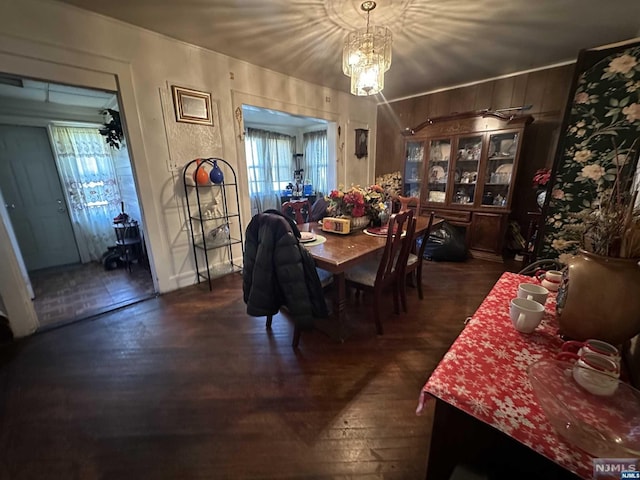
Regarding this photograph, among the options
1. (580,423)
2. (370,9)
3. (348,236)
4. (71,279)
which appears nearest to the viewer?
(580,423)

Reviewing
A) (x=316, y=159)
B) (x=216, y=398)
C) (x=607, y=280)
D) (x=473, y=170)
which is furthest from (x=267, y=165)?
(x=607, y=280)

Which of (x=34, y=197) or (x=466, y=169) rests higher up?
(x=466, y=169)

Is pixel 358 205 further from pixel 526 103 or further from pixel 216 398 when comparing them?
pixel 526 103

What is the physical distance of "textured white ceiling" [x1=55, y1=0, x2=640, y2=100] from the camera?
1951 mm

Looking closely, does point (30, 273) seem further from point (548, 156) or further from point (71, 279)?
point (548, 156)

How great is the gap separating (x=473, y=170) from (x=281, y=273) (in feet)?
11.3

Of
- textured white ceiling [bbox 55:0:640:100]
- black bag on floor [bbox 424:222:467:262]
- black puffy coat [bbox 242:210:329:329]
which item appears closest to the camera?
black puffy coat [bbox 242:210:329:329]

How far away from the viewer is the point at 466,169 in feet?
12.3

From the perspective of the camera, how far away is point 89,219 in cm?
380

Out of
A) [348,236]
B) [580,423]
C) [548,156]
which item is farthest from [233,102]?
[548,156]

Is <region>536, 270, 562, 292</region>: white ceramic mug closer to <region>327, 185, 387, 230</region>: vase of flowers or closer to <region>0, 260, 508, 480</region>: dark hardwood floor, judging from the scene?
<region>0, 260, 508, 480</region>: dark hardwood floor

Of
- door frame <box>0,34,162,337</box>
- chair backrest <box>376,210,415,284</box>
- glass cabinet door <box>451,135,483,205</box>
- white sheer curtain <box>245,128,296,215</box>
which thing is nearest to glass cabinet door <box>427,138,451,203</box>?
glass cabinet door <box>451,135,483,205</box>

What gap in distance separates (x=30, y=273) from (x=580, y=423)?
5.24m

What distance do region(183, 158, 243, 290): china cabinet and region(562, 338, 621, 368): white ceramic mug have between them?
2.81 metres
